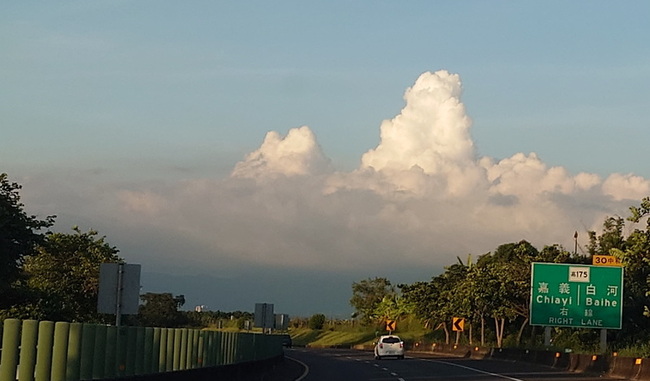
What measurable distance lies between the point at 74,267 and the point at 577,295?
32066 millimetres

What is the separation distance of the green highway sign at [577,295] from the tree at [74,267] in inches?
1017

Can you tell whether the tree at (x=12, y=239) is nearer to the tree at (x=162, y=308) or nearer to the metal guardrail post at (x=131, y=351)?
the metal guardrail post at (x=131, y=351)

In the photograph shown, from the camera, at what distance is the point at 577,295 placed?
54750 millimetres

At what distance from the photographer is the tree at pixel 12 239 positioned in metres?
44.9

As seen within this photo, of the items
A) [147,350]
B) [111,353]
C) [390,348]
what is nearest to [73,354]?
[111,353]

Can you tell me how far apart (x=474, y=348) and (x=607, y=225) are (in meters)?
19.3

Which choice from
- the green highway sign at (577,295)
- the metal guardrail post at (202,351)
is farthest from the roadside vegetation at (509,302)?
the metal guardrail post at (202,351)

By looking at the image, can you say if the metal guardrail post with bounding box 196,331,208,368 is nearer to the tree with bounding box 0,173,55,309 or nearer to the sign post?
the sign post

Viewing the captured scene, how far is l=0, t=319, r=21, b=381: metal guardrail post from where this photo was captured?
13.4 meters

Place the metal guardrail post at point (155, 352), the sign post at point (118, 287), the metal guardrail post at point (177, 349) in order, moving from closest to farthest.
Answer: the metal guardrail post at point (155, 352) < the metal guardrail post at point (177, 349) < the sign post at point (118, 287)

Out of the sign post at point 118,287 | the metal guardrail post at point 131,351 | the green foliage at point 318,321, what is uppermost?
the sign post at point 118,287

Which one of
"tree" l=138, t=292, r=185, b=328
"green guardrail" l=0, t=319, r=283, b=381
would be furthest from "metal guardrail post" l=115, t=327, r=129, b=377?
"tree" l=138, t=292, r=185, b=328

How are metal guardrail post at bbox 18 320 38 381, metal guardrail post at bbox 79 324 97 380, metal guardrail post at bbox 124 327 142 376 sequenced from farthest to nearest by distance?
1. metal guardrail post at bbox 124 327 142 376
2. metal guardrail post at bbox 79 324 97 380
3. metal guardrail post at bbox 18 320 38 381

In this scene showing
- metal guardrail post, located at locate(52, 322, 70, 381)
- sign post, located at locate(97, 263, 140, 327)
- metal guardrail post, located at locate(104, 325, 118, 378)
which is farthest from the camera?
sign post, located at locate(97, 263, 140, 327)
